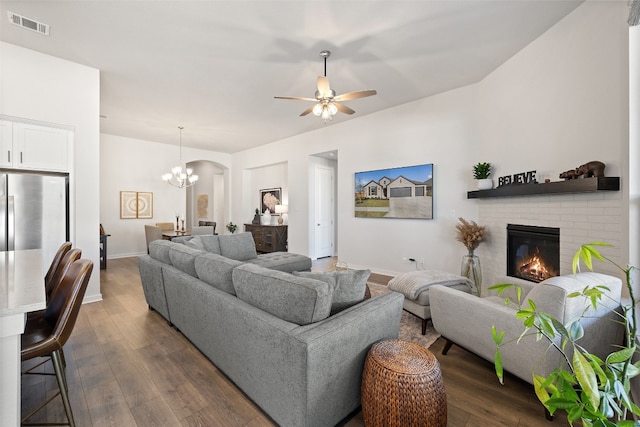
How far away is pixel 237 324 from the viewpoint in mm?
1777

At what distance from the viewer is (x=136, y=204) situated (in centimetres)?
707

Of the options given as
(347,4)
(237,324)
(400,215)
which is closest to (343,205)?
(400,215)

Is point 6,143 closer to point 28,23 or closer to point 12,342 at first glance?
point 28,23

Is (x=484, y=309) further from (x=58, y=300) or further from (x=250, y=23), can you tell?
(x=250, y=23)

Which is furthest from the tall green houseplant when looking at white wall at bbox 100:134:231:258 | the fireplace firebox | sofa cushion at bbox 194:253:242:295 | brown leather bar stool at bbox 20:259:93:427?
white wall at bbox 100:134:231:258

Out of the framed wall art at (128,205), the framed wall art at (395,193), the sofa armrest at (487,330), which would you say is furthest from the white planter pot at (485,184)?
the framed wall art at (128,205)

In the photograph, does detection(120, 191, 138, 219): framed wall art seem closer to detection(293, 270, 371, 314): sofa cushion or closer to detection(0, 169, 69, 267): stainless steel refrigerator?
detection(0, 169, 69, 267): stainless steel refrigerator

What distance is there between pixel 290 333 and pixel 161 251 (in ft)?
7.17

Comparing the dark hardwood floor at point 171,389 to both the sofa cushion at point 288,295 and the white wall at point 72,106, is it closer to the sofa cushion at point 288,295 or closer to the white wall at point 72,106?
the sofa cushion at point 288,295

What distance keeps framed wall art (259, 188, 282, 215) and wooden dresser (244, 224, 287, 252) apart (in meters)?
0.77

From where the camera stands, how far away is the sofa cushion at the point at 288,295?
1.53m

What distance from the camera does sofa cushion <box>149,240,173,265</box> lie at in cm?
293

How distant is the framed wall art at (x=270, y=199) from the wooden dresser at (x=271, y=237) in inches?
30.4

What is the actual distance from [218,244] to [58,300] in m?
2.55
